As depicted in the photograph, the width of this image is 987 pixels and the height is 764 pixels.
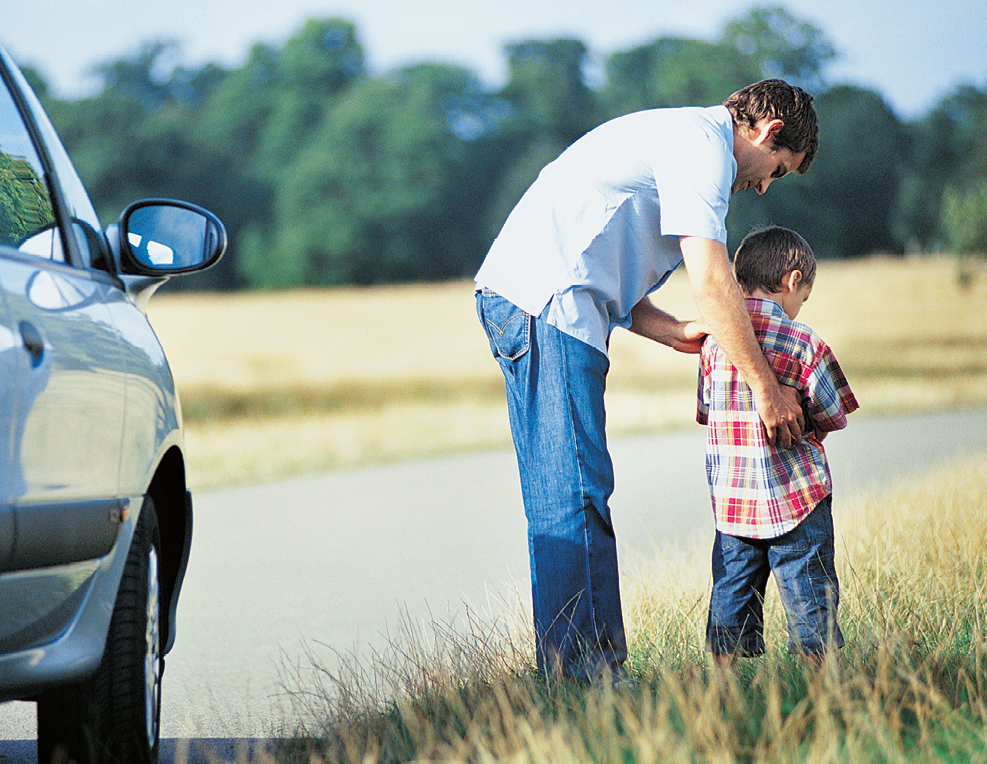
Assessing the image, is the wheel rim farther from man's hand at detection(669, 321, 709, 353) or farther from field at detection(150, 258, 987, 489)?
field at detection(150, 258, 987, 489)

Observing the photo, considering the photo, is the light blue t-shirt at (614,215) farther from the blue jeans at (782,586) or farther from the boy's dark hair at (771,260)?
the blue jeans at (782,586)

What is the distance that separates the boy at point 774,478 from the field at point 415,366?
8084 mm

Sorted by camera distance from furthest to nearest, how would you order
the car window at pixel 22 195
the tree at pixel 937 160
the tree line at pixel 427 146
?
the tree line at pixel 427 146
the tree at pixel 937 160
the car window at pixel 22 195

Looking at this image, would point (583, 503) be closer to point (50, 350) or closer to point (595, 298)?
point (595, 298)

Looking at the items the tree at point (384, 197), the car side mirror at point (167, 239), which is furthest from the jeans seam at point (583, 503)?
the tree at point (384, 197)

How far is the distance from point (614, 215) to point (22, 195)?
4.73 feet

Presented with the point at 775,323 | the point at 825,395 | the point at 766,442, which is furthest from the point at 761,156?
the point at 766,442

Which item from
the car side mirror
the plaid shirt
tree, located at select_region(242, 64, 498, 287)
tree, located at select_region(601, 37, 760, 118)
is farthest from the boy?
tree, located at select_region(242, 64, 498, 287)

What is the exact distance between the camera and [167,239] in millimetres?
3051

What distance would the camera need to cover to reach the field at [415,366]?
47.0 ft

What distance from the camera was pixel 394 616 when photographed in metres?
5.05

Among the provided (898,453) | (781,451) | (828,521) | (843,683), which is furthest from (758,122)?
(898,453)

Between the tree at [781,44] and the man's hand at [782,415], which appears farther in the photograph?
the tree at [781,44]

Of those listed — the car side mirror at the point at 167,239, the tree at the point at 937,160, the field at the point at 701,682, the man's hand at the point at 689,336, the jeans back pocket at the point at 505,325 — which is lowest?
the field at the point at 701,682
